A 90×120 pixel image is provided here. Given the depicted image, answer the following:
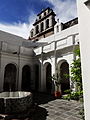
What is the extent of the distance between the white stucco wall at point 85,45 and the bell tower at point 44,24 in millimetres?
24156

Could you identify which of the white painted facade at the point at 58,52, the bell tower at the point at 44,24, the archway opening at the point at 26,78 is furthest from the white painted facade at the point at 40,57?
the bell tower at the point at 44,24

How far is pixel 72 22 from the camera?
22.6 m

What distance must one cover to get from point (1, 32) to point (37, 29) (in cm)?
1254

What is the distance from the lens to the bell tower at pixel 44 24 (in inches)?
1029

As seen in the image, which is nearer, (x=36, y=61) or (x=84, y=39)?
(x=84, y=39)

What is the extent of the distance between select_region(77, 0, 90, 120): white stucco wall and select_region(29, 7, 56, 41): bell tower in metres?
24.2

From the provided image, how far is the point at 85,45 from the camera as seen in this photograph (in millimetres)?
2055

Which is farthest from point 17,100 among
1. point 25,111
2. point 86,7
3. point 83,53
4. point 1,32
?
point 1,32

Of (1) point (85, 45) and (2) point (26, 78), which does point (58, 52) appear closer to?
(2) point (26, 78)

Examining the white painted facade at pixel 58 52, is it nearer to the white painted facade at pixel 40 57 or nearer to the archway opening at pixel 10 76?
the white painted facade at pixel 40 57

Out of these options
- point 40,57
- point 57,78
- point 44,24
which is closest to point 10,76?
point 40,57

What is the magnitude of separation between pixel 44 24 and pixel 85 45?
26.8m

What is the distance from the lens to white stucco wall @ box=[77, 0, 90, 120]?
1924mm

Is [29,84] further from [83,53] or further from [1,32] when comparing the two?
[83,53]
